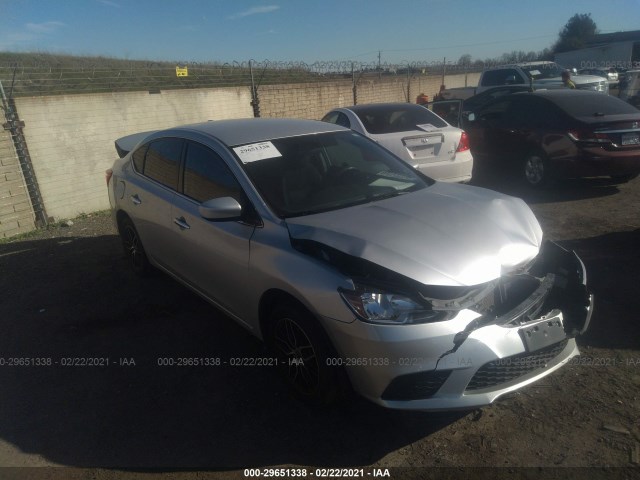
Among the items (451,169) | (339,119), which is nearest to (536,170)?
(451,169)

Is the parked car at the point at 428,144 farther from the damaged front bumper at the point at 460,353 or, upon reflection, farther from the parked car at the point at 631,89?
the parked car at the point at 631,89

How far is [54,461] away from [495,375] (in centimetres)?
251

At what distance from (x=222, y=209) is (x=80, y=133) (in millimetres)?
6415

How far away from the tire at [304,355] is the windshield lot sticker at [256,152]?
3.85ft

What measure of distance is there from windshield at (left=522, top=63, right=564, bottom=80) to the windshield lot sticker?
16011mm

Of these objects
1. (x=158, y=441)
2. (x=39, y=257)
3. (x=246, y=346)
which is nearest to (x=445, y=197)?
(x=246, y=346)

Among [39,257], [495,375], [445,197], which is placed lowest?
[39,257]

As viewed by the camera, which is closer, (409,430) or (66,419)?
(409,430)

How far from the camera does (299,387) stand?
10.3ft

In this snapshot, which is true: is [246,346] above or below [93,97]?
below

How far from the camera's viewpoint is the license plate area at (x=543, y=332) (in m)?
2.62

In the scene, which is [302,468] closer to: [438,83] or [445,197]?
[445,197]

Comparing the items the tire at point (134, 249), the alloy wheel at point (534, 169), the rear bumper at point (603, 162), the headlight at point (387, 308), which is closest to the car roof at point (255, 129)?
the tire at point (134, 249)

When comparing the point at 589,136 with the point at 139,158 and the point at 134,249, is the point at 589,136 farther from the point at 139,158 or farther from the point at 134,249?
the point at 134,249
